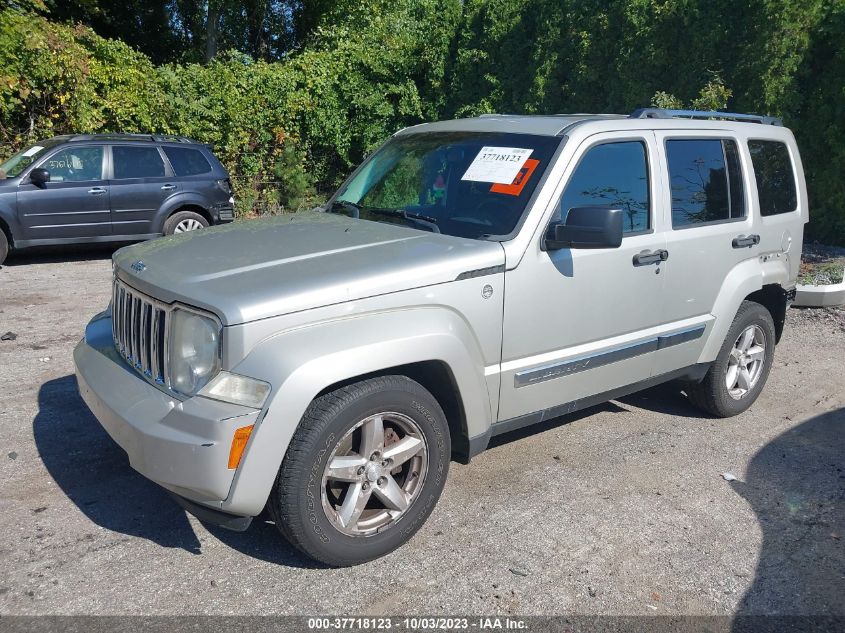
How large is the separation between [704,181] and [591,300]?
1.38 metres

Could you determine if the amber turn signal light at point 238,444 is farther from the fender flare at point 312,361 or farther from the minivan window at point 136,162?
the minivan window at point 136,162

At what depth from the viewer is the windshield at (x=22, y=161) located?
34.2ft

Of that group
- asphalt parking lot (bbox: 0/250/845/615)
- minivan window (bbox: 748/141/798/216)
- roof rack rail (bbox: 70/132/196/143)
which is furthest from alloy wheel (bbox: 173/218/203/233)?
minivan window (bbox: 748/141/798/216)

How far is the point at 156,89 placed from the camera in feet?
45.3

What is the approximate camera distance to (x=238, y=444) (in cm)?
303

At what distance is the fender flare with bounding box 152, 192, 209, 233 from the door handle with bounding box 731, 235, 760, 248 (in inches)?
338

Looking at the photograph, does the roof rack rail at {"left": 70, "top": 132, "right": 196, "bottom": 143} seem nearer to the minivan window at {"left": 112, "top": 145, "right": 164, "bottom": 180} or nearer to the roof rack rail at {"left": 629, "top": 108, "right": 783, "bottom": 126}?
the minivan window at {"left": 112, "top": 145, "right": 164, "bottom": 180}

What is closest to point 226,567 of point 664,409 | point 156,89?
point 664,409

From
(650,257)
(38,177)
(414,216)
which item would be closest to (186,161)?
(38,177)

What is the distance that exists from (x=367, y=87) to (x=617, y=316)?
42.9ft

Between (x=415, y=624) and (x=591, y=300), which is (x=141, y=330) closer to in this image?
(x=415, y=624)

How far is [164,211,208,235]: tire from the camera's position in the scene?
11.5 metres

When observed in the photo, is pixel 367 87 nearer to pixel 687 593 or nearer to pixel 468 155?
pixel 468 155

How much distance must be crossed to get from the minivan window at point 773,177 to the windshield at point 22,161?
914 cm
